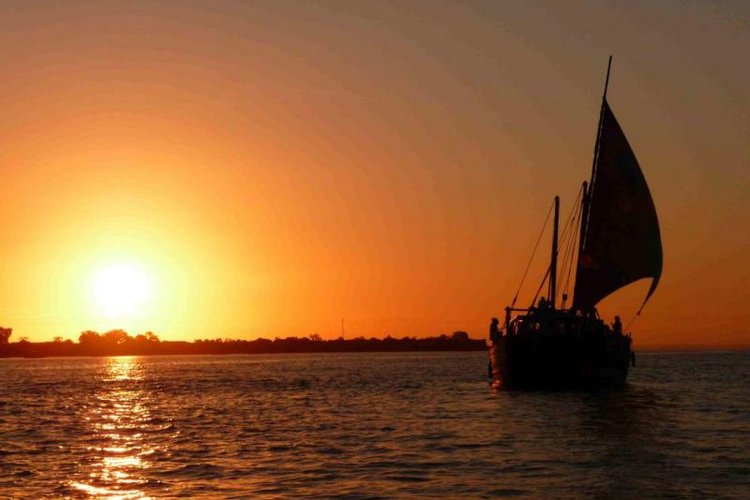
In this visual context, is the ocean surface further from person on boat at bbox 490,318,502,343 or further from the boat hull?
person on boat at bbox 490,318,502,343

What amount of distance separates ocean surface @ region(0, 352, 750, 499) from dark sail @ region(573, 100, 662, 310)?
8884 millimetres

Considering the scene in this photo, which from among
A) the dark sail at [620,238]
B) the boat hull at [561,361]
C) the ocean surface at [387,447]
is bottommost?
the ocean surface at [387,447]

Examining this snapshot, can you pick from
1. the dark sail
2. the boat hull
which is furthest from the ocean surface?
the dark sail

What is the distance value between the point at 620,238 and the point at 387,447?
38.7 metres

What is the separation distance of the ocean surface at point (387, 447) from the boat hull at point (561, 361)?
120 cm

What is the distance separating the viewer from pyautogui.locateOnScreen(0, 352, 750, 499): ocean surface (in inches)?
1052

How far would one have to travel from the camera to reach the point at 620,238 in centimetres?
6981

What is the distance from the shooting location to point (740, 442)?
36.6 metres

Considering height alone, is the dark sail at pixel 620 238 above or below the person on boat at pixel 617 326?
above

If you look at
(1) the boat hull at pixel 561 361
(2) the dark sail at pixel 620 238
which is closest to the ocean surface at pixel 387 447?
(1) the boat hull at pixel 561 361

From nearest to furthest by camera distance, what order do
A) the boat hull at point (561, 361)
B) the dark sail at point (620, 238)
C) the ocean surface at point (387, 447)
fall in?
the ocean surface at point (387, 447) → the boat hull at point (561, 361) → the dark sail at point (620, 238)

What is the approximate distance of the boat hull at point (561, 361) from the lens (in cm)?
6150

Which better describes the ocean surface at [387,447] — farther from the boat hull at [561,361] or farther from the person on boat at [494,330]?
the person on boat at [494,330]

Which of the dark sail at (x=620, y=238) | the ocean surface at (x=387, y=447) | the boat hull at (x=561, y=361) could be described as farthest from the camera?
the dark sail at (x=620, y=238)
